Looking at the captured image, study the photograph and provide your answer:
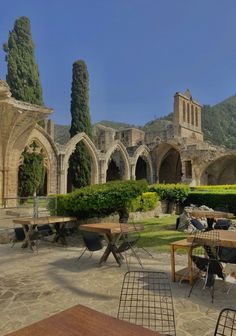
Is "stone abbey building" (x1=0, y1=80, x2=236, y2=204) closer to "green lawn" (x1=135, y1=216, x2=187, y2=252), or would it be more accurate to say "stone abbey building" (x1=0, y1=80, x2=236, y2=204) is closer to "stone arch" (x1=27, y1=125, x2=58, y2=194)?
"stone arch" (x1=27, y1=125, x2=58, y2=194)

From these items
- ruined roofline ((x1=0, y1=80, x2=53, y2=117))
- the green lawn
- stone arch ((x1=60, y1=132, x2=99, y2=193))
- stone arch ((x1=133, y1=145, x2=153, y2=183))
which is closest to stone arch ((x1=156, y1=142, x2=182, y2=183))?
stone arch ((x1=133, y1=145, x2=153, y2=183))

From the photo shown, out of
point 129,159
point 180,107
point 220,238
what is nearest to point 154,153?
point 129,159

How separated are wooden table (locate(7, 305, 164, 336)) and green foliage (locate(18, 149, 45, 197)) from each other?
65.0 ft

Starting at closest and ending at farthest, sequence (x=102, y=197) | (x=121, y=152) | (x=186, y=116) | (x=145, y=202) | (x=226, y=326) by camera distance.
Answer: (x=226, y=326), (x=102, y=197), (x=145, y=202), (x=121, y=152), (x=186, y=116)

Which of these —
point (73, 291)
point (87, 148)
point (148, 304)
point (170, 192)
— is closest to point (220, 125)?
point (87, 148)

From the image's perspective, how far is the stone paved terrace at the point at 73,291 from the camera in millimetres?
3707

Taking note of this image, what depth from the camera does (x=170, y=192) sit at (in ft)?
52.6

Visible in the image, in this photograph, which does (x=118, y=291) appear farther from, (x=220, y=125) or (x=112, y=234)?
(x=220, y=125)

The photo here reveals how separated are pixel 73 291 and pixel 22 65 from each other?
21.3 metres

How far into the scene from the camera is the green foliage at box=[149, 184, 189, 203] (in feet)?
52.2

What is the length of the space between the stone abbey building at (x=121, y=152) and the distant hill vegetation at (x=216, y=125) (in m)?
21.2

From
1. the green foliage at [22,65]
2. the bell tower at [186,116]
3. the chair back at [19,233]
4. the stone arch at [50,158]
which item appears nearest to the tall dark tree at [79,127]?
the stone arch at [50,158]

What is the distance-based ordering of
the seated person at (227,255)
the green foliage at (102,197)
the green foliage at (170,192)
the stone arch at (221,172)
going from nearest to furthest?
the seated person at (227,255)
the green foliage at (102,197)
the green foliage at (170,192)
the stone arch at (221,172)

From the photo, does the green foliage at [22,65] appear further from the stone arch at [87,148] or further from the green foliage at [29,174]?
the green foliage at [29,174]
